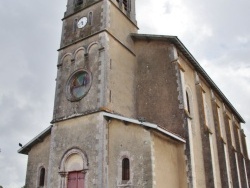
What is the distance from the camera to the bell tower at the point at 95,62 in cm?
1584

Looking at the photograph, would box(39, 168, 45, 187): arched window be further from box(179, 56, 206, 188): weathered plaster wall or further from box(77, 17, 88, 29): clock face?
box(77, 17, 88, 29): clock face

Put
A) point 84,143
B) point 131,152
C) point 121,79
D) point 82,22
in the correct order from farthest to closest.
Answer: point 82,22, point 121,79, point 84,143, point 131,152

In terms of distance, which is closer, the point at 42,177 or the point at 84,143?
the point at 84,143

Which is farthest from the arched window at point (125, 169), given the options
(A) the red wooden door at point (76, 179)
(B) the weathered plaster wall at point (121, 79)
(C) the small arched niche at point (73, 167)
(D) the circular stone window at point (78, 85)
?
(D) the circular stone window at point (78, 85)

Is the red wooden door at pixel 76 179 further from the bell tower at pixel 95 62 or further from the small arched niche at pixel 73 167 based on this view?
the bell tower at pixel 95 62

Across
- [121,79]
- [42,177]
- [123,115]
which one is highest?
[121,79]

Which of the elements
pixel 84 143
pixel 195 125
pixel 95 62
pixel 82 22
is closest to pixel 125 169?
pixel 84 143

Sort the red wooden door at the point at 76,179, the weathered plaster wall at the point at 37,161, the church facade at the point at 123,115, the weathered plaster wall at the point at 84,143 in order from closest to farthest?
the church facade at the point at 123,115, the weathered plaster wall at the point at 84,143, the red wooden door at the point at 76,179, the weathered plaster wall at the point at 37,161

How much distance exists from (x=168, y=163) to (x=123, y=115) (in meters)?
3.58

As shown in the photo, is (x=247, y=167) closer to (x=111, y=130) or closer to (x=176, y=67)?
(x=176, y=67)

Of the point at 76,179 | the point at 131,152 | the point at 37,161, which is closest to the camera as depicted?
the point at 131,152

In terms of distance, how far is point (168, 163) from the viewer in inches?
553

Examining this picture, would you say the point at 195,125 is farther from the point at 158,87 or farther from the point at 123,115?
the point at 123,115

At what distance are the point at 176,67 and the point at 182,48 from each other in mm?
1803
